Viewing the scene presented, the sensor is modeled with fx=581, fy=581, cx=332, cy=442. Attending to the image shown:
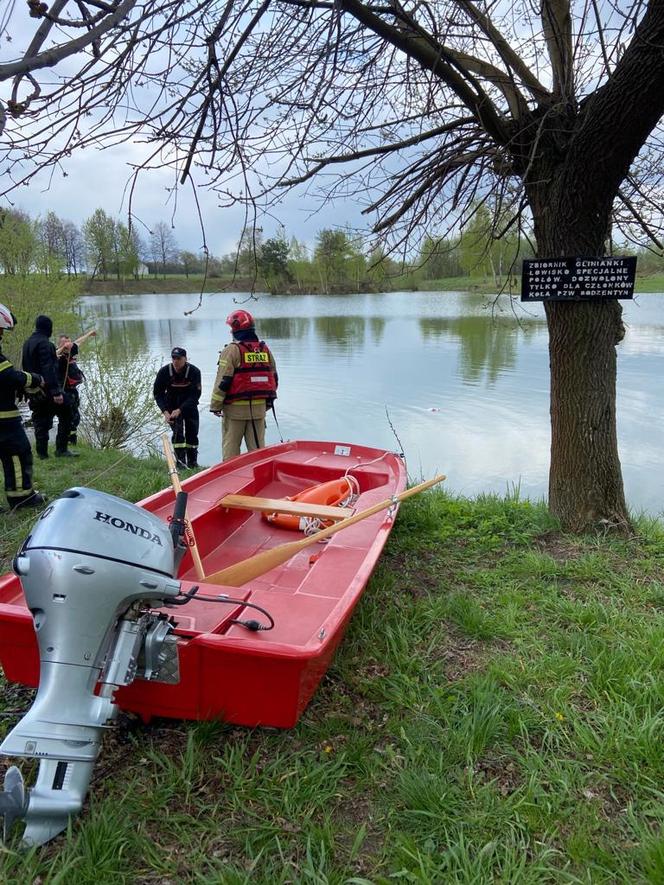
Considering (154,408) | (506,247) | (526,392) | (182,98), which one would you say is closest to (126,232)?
(182,98)

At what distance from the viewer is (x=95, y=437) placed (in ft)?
31.0

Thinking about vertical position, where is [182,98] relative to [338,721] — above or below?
above

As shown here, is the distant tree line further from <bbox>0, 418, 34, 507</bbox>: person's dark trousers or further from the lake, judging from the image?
<bbox>0, 418, 34, 507</bbox>: person's dark trousers

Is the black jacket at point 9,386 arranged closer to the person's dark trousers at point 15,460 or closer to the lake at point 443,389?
the person's dark trousers at point 15,460

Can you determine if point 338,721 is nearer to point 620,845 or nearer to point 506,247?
point 620,845

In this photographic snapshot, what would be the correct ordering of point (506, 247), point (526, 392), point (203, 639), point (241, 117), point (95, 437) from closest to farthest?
point (203, 639), point (241, 117), point (506, 247), point (95, 437), point (526, 392)

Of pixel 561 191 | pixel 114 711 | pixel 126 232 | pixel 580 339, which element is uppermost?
pixel 561 191

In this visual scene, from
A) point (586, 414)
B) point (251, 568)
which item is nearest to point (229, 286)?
point (251, 568)

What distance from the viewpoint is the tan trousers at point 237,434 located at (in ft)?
20.0

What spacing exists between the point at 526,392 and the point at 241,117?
9.60 metres

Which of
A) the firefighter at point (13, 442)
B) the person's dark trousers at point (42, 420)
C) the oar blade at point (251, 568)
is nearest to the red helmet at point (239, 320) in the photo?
the firefighter at point (13, 442)

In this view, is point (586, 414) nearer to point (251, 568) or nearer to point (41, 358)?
point (251, 568)

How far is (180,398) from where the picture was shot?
Result: 702 centimetres

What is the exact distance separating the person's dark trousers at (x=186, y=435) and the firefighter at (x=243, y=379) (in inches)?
42.5
